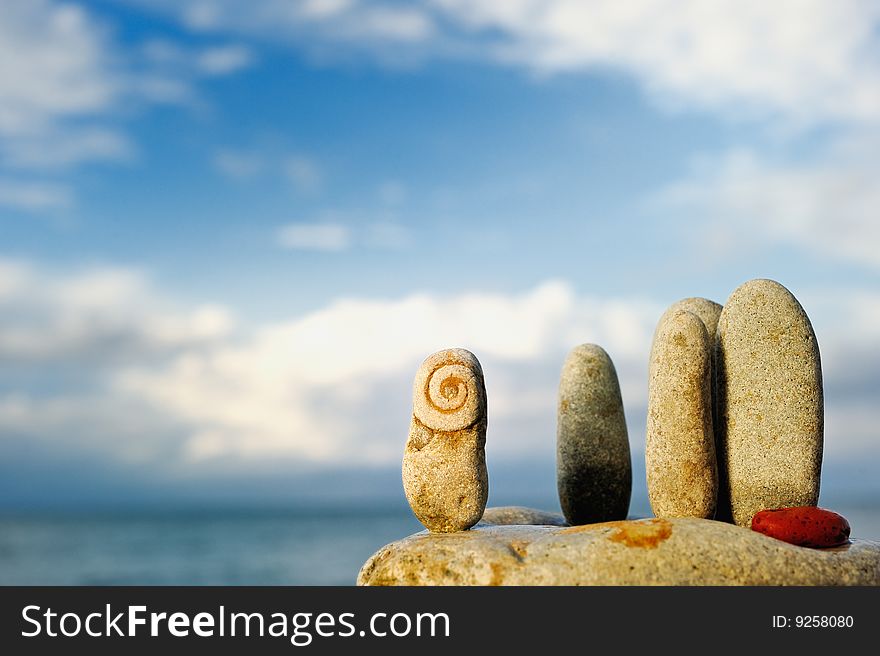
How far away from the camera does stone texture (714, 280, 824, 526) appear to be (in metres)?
9.50

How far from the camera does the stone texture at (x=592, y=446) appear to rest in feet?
37.5

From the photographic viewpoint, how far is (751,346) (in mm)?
9742

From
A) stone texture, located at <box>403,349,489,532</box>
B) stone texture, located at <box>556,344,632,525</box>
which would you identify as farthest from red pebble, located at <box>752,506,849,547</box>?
stone texture, located at <box>403,349,489,532</box>

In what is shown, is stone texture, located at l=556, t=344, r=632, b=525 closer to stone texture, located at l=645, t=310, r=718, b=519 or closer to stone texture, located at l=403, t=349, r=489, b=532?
stone texture, located at l=645, t=310, r=718, b=519

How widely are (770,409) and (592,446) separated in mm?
2574

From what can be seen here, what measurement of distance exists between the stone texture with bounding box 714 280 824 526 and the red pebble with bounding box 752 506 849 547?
59 centimetres

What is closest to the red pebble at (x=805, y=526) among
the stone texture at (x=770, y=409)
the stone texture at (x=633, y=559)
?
the stone texture at (x=633, y=559)

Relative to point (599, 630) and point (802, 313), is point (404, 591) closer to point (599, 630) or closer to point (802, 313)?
point (599, 630)

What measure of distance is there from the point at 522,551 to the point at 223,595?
2795 mm

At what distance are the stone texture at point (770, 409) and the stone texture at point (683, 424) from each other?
41 cm

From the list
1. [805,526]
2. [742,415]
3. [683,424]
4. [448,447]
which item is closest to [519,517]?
[448,447]

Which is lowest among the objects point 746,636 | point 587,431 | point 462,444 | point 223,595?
point 746,636

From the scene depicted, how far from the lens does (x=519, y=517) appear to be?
11.8 m

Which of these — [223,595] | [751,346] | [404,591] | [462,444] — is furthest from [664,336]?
[223,595]
